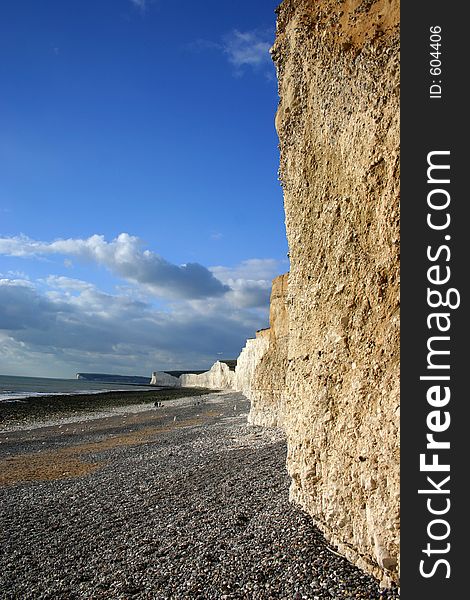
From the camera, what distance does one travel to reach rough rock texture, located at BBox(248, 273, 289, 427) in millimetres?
20656

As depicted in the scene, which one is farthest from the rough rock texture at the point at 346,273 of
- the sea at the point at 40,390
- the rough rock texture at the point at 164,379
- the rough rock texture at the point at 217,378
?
the rough rock texture at the point at 164,379

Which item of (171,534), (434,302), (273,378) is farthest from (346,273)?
(273,378)

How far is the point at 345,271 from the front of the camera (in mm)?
6254

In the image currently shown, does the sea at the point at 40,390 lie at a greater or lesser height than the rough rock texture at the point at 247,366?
lesser

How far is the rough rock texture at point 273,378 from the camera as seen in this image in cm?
2066

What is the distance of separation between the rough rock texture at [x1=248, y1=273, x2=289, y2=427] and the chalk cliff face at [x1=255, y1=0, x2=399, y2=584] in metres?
12.7

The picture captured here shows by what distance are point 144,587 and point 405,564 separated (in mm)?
4194

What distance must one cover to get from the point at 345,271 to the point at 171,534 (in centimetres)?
554

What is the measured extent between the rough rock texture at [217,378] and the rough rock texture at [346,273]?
81.0m

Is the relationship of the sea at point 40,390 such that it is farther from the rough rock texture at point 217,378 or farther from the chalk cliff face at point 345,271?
the chalk cliff face at point 345,271

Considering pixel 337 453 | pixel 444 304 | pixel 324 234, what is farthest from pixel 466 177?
pixel 337 453

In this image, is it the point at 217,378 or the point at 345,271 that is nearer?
the point at 345,271

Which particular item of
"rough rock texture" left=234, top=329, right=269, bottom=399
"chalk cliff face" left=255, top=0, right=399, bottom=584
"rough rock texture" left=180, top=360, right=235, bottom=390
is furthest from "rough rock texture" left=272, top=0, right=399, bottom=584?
"rough rock texture" left=180, top=360, right=235, bottom=390

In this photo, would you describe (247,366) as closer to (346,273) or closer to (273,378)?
(273,378)
